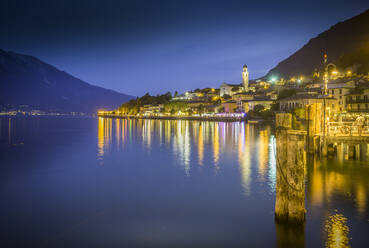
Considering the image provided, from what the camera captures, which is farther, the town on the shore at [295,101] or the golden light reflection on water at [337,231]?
the town on the shore at [295,101]

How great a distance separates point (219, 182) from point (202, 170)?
4310 millimetres

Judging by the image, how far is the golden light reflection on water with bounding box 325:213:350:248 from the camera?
10508mm

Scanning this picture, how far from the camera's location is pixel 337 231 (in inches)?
453

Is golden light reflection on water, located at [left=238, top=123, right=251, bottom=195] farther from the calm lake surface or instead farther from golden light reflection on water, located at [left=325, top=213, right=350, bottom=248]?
golden light reflection on water, located at [left=325, top=213, right=350, bottom=248]

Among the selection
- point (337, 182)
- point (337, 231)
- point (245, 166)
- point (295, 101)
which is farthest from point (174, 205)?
point (295, 101)

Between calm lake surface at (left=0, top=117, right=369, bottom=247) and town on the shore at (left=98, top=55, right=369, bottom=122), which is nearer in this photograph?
calm lake surface at (left=0, top=117, right=369, bottom=247)

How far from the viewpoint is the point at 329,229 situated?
11.7m

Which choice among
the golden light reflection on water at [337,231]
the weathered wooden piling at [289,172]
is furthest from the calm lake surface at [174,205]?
the weathered wooden piling at [289,172]

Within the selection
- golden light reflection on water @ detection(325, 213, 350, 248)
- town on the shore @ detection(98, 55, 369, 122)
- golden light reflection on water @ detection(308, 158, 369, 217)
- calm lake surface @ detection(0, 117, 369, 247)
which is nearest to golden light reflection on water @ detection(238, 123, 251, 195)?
calm lake surface @ detection(0, 117, 369, 247)

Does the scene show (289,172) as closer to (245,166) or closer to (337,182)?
(337,182)

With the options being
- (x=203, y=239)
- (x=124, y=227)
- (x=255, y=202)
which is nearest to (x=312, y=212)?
(x=255, y=202)

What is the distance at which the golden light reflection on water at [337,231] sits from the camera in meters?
10.5

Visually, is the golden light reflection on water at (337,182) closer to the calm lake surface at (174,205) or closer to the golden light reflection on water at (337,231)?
the calm lake surface at (174,205)

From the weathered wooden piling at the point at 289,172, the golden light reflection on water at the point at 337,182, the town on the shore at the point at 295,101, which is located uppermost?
the town on the shore at the point at 295,101
